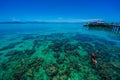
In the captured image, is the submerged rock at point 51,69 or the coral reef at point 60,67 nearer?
the coral reef at point 60,67

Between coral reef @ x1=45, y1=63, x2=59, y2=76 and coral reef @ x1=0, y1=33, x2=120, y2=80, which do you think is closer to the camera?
coral reef @ x1=0, y1=33, x2=120, y2=80

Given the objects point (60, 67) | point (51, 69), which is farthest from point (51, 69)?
point (60, 67)

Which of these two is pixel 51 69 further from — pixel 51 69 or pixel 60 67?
pixel 60 67

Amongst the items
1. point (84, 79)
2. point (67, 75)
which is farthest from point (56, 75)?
point (84, 79)

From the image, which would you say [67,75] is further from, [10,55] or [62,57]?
[10,55]

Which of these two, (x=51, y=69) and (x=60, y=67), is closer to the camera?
(x=51, y=69)

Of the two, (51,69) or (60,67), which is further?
(60,67)

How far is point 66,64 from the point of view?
11.8 m

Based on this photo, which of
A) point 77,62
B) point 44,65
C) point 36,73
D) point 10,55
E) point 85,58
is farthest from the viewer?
point 10,55

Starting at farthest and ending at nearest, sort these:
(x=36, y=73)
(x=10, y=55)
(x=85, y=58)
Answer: (x=10, y=55) → (x=85, y=58) → (x=36, y=73)

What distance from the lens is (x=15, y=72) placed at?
33.2ft

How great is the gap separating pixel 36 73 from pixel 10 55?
21.2ft

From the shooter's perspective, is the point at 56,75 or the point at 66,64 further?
the point at 66,64

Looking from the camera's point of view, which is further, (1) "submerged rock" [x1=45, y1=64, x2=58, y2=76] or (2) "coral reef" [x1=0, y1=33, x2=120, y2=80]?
(1) "submerged rock" [x1=45, y1=64, x2=58, y2=76]
